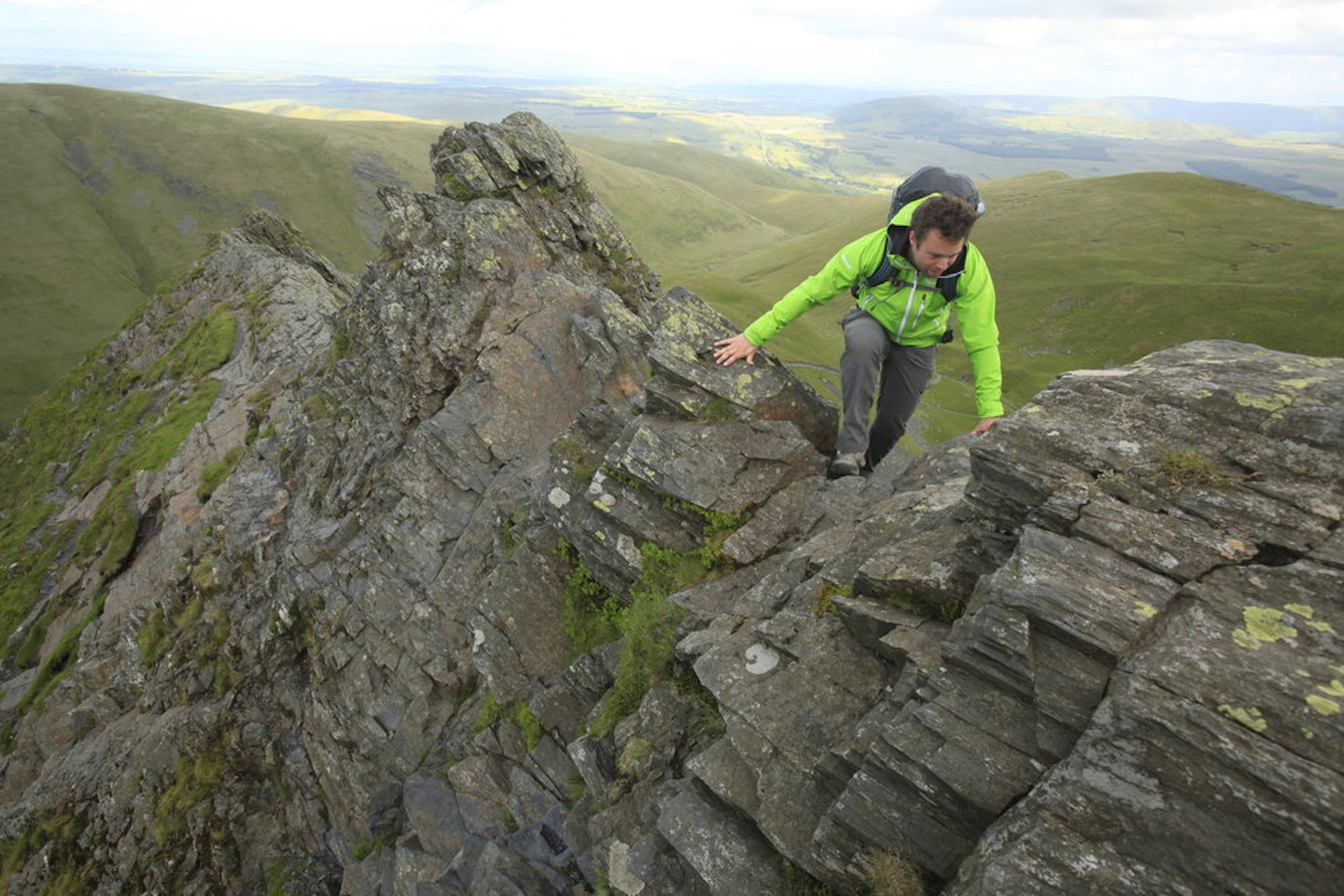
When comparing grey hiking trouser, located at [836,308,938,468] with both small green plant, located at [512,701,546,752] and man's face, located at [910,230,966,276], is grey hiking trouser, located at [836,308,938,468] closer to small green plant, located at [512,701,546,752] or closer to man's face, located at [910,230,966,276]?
man's face, located at [910,230,966,276]

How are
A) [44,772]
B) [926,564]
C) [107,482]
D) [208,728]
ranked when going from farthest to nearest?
[107,482]
[44,772]
[208,728]
[926,564]

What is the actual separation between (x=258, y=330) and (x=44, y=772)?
39.3m

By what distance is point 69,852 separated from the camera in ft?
90.4

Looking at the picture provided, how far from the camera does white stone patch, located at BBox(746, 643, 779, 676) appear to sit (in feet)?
40.4

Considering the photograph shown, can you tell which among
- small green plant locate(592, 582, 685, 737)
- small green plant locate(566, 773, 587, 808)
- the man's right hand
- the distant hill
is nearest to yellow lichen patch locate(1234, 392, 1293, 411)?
the man's right hand

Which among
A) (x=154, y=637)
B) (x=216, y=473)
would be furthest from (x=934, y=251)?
(x=216, y=473)

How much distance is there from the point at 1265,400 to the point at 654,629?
11.9 metres

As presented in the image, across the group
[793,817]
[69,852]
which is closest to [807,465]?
[793,817]

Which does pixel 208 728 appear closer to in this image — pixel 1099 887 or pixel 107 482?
pixel 1099 887

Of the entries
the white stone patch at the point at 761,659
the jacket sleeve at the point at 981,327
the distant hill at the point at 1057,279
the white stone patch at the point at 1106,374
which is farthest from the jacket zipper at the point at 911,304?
the distant hill at the point at 1057,279

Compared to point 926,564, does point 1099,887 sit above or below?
below

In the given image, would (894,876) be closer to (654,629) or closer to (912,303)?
(654,629)

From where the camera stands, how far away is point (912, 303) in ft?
48.3

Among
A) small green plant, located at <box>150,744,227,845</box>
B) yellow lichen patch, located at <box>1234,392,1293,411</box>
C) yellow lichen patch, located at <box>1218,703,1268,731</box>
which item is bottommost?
small green plant, located at <box>150,744,227,845</box>
